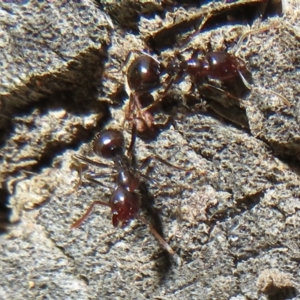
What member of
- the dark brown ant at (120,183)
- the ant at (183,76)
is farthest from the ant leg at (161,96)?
the dark brown ant at (120,183)

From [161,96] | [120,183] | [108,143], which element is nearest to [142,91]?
[161,96]

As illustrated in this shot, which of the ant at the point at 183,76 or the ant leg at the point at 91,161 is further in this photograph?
the ant leg at the point at 91,161

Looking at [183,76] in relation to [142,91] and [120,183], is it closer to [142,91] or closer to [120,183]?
[142,91]

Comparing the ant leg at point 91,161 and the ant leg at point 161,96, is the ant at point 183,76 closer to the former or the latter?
the ant leg at point 161,96

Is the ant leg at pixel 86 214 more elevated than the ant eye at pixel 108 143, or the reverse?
the ant eye at pixel 108 143

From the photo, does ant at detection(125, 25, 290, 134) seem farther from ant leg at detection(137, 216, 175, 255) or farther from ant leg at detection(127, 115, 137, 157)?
ant leg at detection(137, 216, 175, 255)

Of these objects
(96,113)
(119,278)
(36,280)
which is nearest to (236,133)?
(96,113)
